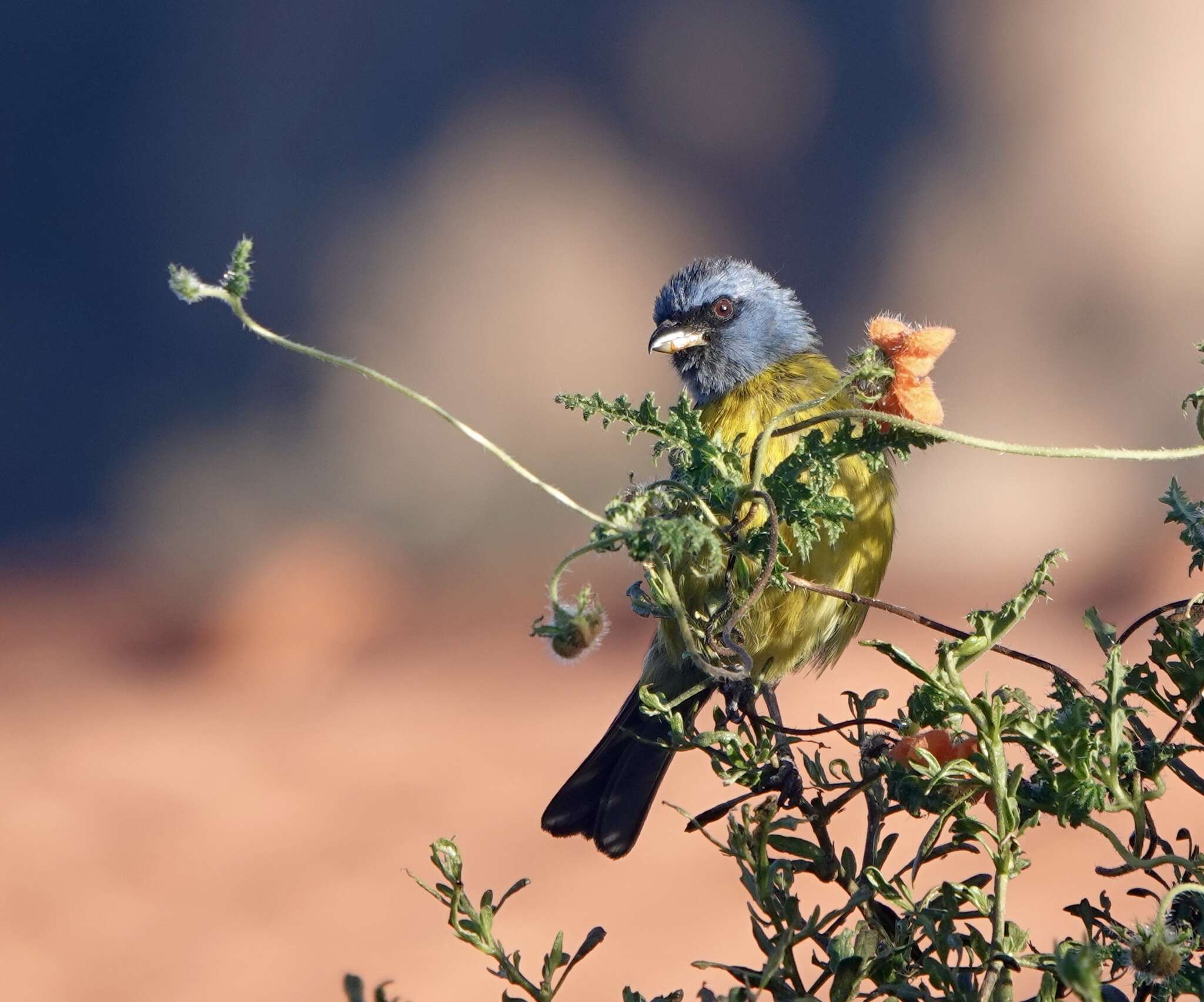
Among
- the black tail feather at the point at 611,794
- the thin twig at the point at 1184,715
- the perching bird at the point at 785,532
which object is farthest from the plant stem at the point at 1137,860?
the black tail feather at the point at 611,794

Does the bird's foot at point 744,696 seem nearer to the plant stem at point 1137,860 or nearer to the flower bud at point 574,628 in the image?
the flower bud at point 574,628

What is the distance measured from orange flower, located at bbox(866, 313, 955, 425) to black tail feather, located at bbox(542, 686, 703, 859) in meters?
1.46

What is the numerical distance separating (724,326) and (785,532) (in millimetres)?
1129

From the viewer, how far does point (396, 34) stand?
7176 millimetres

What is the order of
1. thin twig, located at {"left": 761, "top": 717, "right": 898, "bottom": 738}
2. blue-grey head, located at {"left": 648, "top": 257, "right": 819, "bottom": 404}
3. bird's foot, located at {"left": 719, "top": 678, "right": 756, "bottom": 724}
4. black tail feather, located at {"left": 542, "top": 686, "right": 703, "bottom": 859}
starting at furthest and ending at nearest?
blue-grey head, located at {"left": 648, "top": 257, "right": 819, "bottom": 404} → black tail feather, located at {"left": 542, "top": 686, "right": 703, "bottom": 859} → bird's foot, located at {"left": 719, "top": 678, "right": 756, "bottom": 724} → thin twig, located at {"left": 761, "top": 717, "right": 898, "bottom": 738}

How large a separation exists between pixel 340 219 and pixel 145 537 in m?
1.99

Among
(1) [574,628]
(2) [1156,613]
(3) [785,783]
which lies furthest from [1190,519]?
(3) [785,783]

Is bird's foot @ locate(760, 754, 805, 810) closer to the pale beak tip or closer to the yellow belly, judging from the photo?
the yellow belly

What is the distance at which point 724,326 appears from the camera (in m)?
3.08

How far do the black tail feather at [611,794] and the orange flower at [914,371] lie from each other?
1459 millimetres

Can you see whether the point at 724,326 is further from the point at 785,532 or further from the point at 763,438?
the point at 763,438

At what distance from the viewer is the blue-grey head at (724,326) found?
9.88 feet

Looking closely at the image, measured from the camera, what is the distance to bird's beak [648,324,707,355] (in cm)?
306

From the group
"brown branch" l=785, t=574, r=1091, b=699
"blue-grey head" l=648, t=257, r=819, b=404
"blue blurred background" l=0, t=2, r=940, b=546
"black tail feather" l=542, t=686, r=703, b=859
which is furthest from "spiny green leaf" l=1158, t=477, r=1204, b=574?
"blue blurred background" l=0, t=2, r=940, b=546
